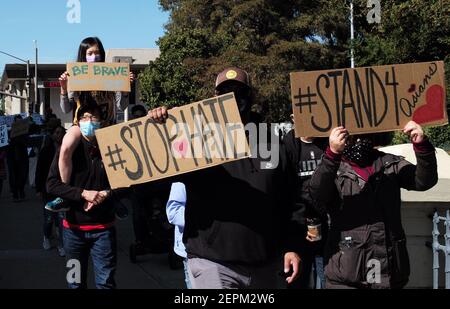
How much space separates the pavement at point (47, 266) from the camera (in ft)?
21.8

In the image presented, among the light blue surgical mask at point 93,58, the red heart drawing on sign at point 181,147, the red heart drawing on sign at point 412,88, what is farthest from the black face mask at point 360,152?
the light blue surgical mask at point 93,58

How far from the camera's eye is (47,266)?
24.5 ft

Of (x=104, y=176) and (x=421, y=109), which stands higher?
(x=421, y=109)

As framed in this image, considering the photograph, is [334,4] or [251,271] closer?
[251,271]

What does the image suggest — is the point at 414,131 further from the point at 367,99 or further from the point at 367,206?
the point at 367,206

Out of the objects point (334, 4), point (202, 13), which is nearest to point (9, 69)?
point (202, 13)

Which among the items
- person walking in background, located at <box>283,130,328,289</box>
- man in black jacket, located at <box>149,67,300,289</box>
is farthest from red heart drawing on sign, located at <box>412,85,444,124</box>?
person walking in background, located at <box>283,130,328,289</box>

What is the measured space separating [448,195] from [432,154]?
151cm

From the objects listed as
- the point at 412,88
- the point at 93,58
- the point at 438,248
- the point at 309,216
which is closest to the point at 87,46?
the point at 93,58

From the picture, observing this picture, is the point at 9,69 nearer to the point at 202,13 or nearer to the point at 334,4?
the point at 202,13

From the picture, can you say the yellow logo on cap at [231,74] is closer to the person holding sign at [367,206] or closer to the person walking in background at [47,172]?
the person holding sign at [367,206]

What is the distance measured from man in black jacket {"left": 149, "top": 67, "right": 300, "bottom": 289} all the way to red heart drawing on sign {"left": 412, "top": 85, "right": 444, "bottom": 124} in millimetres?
808

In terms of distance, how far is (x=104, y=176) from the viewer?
4.44 meters

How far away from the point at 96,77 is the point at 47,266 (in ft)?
11.7
